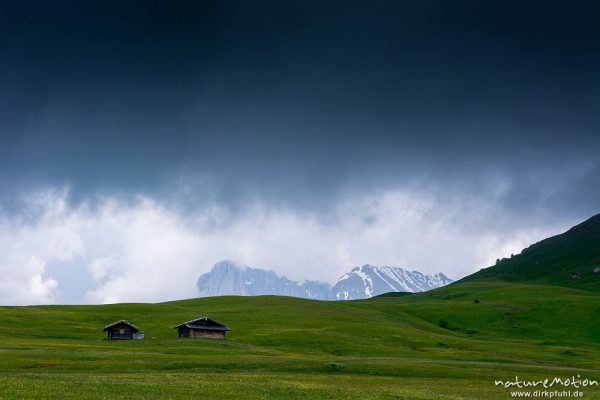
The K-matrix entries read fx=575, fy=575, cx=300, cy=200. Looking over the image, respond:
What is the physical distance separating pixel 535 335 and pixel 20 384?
500ft

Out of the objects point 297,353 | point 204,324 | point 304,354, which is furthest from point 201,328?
point 304,354

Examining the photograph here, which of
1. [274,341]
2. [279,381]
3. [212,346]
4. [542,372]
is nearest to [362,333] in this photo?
[274,341]

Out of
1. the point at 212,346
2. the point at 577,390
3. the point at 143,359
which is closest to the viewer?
the point at 577,390

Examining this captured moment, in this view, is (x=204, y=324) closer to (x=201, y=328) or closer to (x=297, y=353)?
(x=201, y=328)

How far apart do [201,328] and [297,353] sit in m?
31.9

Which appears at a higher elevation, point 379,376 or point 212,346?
point 212,346

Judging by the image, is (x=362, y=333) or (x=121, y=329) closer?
(x=121, y=329)

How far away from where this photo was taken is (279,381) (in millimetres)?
54531

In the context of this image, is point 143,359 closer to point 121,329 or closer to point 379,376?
point 379,376

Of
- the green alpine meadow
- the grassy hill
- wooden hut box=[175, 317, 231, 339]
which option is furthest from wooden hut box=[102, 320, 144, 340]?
wooden hut box=[175, 317, 231, 339]

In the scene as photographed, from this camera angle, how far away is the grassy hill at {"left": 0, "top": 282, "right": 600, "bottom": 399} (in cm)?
4866

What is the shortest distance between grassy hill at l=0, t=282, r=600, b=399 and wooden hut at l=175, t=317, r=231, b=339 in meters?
3.67

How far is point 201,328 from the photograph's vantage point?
123m

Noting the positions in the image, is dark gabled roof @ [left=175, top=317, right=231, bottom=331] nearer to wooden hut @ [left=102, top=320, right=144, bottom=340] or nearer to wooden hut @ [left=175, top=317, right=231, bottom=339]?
wooden hut @ [left=175, top=317, right=231, bottom=339]
